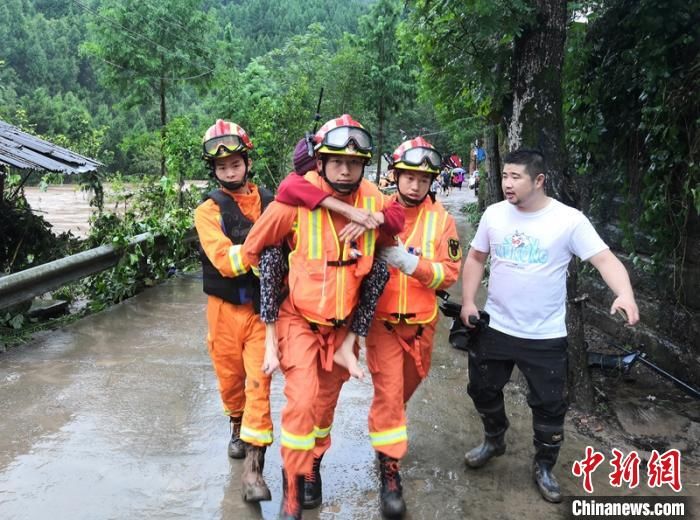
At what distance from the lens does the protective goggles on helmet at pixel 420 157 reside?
11.4ft

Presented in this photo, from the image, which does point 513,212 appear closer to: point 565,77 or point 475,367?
point 475,367

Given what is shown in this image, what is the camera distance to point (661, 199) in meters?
5.11

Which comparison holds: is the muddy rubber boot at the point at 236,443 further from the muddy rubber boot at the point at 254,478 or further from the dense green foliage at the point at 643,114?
the dense green foliage at the point at 643,114

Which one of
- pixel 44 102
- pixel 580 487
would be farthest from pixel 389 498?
pixel 44 102

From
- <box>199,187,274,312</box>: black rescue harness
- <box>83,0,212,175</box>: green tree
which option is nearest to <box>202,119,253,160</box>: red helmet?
<box>199,187,274,312</box>: black rescue harness

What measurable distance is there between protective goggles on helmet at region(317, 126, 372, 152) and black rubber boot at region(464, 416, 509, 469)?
1.87 m

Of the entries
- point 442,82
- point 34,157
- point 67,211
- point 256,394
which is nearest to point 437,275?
point 256,394

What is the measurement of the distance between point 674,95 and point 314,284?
3397mm

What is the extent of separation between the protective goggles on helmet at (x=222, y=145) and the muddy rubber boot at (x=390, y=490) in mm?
1899

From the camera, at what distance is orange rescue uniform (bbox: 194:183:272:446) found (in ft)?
11.3

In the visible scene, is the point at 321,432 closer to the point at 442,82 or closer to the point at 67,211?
the point at 442,82

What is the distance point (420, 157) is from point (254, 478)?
1.98 metres

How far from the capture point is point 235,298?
11.7 ft

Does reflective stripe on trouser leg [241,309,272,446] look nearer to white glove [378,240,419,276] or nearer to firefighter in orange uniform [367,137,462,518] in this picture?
firefighter in orange uniform [367,137,462,518]
